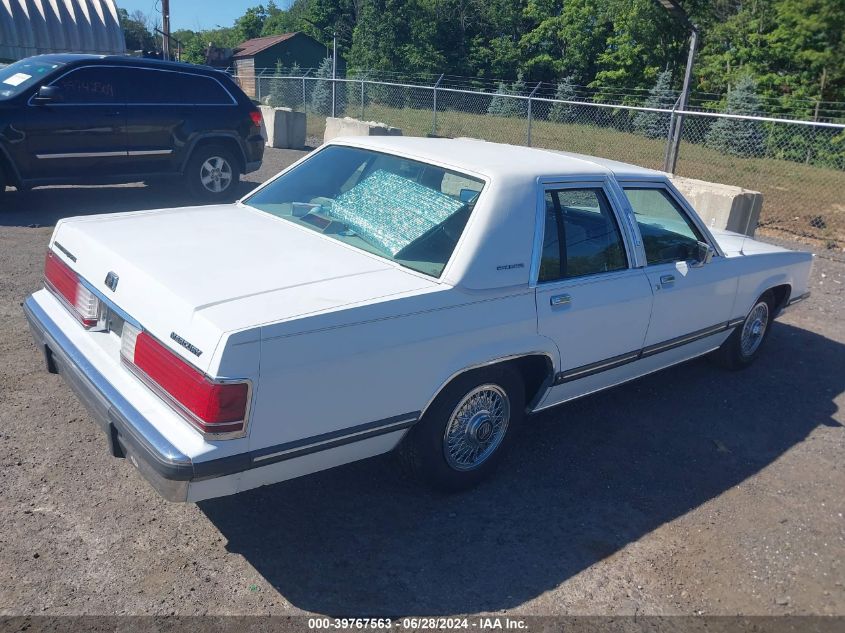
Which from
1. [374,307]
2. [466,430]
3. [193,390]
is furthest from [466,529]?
[193,390]

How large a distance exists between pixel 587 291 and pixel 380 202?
1205 mm

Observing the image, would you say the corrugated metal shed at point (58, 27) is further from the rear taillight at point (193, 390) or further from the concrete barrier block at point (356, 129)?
the rear taillight at point (193, 390)

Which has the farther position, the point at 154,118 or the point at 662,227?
the point at 154,118

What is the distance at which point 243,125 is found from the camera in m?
10.3

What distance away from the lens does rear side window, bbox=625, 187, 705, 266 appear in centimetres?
453

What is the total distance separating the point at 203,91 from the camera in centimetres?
989

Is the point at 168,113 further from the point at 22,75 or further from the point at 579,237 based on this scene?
the point at 579,237

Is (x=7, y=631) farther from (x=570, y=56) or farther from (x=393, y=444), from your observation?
(x=570, y=56)

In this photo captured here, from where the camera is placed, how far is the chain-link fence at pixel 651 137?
49.8 feet

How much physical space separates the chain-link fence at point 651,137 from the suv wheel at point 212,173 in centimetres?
602

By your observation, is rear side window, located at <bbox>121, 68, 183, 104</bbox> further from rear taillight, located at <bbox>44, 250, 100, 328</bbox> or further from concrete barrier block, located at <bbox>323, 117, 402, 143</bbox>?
rear taillight, located at <bbox>44, 250, 100, 328</bbox>

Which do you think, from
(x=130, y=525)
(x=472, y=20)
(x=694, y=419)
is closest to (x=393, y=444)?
(x=130, y=525)

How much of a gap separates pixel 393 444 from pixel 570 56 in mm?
35203

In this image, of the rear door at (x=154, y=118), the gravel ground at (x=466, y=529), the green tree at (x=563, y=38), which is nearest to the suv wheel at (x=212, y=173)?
the rear door at (x=154, y=118)
